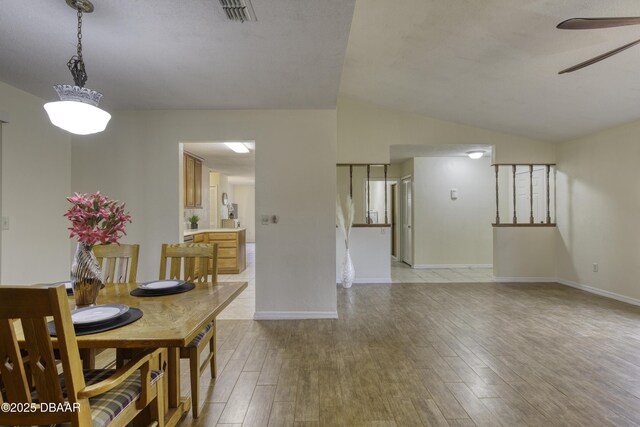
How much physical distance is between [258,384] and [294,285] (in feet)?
4.82

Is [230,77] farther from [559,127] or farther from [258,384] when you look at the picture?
[559,127]

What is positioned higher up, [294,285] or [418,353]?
[294,285]

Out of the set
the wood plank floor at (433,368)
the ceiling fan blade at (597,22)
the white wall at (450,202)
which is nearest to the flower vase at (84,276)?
the wood plank floor at (433,368)

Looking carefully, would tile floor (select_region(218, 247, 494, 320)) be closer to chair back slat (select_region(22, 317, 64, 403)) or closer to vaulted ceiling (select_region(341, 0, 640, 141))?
vaulted ceiling (select_region(341, 0, 640, 141))

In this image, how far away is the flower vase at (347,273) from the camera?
5262 mm

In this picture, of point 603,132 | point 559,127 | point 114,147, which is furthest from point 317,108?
point 603,132

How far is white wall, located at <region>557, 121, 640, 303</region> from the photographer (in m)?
4.12

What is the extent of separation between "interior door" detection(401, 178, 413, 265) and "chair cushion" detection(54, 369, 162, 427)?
20.4 feet

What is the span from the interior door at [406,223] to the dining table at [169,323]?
5.58 m

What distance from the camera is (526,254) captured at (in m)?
5.52

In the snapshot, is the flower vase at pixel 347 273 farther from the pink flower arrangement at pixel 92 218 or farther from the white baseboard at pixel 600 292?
the pink flower arrangement at pixel 92 218

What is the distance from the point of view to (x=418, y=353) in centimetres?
277

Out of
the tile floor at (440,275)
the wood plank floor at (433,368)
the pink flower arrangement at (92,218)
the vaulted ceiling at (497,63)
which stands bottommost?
the wood plank floor at (433,368)

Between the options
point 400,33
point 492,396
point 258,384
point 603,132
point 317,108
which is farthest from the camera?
point 603,132
